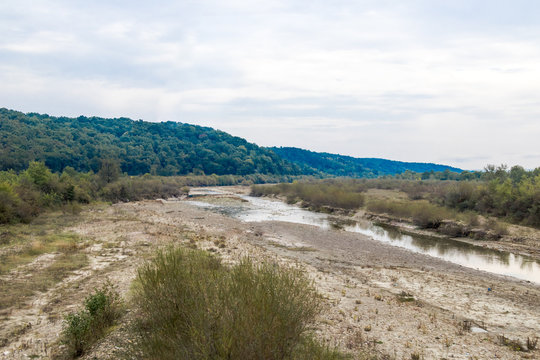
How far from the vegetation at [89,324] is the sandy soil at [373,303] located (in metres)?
0.37

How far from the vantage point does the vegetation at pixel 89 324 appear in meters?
7.66

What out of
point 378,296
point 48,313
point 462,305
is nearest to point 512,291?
point 462,305

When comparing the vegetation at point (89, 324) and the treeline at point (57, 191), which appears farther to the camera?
the treeline at point (57, 191)

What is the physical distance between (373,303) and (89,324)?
1016 centimetres

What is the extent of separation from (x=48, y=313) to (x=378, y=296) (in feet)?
40.8

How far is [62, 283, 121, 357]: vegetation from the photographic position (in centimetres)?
766

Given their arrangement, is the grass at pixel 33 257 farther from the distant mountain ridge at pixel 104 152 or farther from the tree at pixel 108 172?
the distant mountain ridge at pixel 104 152

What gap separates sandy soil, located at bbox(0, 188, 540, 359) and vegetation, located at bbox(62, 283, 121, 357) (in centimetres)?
37

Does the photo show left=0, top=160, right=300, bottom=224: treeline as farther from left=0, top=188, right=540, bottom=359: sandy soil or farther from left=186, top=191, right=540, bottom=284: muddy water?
left=186, top=191, right=540, bottom=284: muddy water

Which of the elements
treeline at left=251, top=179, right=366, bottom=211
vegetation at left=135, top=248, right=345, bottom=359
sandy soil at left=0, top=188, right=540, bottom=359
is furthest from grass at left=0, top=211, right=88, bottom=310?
treeline at left=251, top=179, right=366, bottom=211

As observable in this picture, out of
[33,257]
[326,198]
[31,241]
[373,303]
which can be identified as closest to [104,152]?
[326,198]

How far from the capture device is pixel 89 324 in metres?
8.18

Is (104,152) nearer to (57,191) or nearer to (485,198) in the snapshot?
(57,191)

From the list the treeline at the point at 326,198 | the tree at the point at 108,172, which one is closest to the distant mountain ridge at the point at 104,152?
the tree at the point at 108,172
